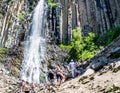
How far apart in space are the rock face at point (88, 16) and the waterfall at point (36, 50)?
285 cm

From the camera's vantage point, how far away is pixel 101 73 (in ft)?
58.1

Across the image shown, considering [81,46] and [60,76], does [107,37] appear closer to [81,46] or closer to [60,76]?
[81,46]

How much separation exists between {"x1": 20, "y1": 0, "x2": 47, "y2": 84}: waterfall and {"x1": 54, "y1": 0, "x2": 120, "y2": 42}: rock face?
9.36 ft

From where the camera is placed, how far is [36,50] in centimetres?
4059

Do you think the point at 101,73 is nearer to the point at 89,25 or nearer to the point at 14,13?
the point at 89,25

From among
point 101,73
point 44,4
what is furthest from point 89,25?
point 101,73

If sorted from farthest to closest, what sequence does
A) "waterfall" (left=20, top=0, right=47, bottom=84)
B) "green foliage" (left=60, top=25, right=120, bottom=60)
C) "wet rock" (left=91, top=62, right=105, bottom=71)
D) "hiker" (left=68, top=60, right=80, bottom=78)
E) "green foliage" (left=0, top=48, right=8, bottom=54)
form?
"green foliage" (left=0, top=48, right=8, bottom=54) < "waterfall" (left=20, top=0, right=47, bottom=84) < "green foliage" (left=60, top=25, right=120, bottom=60) < "hiker" (left=68, top=60, right=80, bottom=78) < "wet rock" (left=91, top=62, right=105, bottom=71)

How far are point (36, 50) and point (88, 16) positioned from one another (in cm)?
753

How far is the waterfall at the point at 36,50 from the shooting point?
1425 inches

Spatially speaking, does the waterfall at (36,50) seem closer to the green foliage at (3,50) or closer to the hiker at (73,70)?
the green foliage at (3,50)

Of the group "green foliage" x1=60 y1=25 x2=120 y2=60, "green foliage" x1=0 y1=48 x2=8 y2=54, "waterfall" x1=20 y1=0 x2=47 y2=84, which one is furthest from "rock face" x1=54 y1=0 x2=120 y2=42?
"green foliage" x1=0 y1=48 x2=8 y2=54

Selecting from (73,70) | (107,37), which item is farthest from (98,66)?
(107,37)

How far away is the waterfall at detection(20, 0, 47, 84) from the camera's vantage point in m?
36.2

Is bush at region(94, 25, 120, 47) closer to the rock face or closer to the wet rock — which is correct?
the rock face
